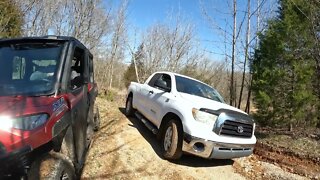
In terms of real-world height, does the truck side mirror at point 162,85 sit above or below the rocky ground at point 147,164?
above

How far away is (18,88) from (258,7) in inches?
656

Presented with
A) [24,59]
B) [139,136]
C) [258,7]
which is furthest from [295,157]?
[258,7]

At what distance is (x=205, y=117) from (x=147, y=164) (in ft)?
4.87

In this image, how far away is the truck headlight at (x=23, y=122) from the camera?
3.11 metres

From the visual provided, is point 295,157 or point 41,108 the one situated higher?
point 41,108

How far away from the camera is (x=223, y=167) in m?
6.90

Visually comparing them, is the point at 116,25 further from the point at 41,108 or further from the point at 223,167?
the point at 41,108

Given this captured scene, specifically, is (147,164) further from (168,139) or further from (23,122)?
(23,122)

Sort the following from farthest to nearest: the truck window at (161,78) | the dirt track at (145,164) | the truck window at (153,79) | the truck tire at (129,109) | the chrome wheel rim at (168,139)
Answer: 1. the truck tire at (129,109)
2. the truck window at (153,79)
3. the truck window at (161,78)
4. the chrome wheel rim at (168,139)
5. the dirt track at (145,164)

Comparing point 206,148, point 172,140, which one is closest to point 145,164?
point 172,140

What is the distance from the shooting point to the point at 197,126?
6.27 metres

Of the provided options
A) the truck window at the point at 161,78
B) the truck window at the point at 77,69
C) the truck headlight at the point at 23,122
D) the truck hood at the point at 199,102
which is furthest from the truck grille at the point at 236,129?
the truck headlight at the point at 23,122

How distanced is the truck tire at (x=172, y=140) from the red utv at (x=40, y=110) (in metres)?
2.09

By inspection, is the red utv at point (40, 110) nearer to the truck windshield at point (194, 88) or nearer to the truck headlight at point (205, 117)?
the truck headlight at point (205, 117)
